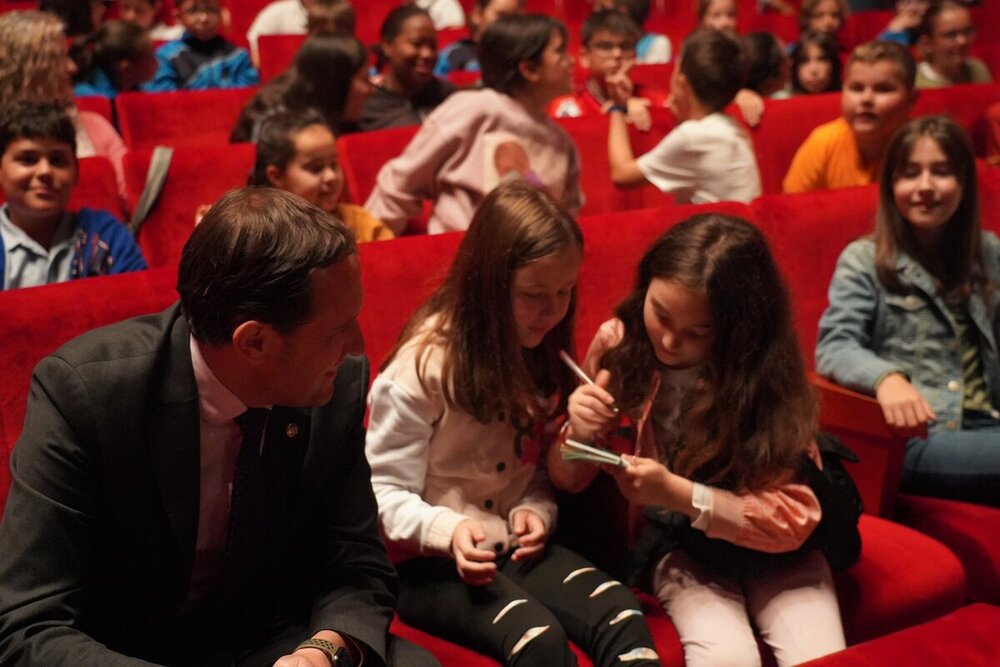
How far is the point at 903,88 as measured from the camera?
2703 mm

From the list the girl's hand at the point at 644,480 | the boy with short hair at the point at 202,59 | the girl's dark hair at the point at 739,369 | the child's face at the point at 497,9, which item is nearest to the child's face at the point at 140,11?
the boy with short hair at the point at 202,59

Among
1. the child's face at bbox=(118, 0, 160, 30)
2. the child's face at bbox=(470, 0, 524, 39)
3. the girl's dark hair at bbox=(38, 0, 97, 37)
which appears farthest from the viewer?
the child's face at bbox=(118, 0, 160, 30)

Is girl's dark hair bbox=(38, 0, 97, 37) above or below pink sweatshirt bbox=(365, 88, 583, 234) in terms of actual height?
above

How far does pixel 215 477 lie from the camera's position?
4.02ft

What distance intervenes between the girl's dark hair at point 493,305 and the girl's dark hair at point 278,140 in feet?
2.57

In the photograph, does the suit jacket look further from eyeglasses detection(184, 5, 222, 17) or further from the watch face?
eyeglasses detection(184, 5, 222, 17)

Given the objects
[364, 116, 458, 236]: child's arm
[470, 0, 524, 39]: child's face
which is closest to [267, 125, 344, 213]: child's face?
[364, 116, 458, 236]: child's arm

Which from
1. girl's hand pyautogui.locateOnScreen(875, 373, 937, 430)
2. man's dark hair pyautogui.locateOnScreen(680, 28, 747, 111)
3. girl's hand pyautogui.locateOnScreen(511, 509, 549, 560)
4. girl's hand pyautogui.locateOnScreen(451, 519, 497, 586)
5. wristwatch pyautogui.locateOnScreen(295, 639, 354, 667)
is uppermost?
man's dark hair pyautogui.locateOnScreen(680, 28, 747, 111)

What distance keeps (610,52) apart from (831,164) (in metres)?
0.98

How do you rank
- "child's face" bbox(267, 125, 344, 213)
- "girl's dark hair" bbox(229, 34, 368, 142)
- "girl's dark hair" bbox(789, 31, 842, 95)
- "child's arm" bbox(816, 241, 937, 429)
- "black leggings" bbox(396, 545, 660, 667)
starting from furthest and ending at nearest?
1. "girl's dark hair" bbox(789, 31, 842, 95)
2. "girl's dark hair" bbox(229, 34, 368, 142)
3. "child's face" bbox(267, 125, 344, 213)
4. "child's arm" bbox(816, 241, 937, 429)
5. "black leggings" bbox(396, 545, 660, 667)

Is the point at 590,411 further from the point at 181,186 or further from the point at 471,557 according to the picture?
the point at 181,186

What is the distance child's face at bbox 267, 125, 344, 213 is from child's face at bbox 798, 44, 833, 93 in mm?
2244

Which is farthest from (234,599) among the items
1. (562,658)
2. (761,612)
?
(761,612)

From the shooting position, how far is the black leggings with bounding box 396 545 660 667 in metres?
1.42
